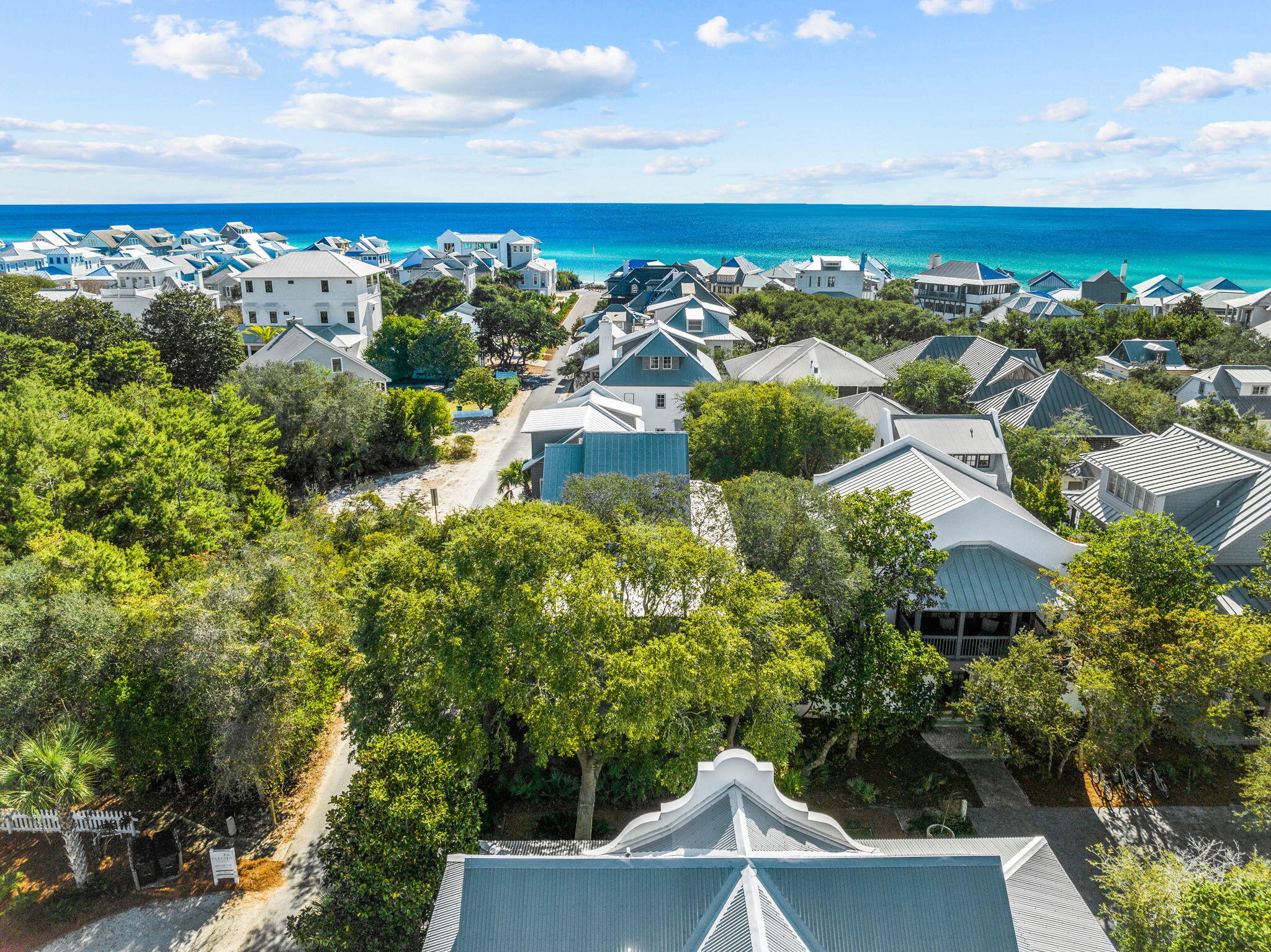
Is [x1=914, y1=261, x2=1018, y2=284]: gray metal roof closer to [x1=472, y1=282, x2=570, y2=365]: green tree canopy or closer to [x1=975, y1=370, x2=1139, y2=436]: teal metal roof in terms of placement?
[x1=472, y1=282, x2=570, y2=365]: green tree canopy

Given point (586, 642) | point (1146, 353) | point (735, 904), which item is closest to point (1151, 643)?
point (735, 904)

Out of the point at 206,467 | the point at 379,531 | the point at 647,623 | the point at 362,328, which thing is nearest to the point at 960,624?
the point at 647,623

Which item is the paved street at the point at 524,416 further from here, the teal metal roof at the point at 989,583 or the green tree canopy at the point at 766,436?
the teal metal roof at the point at 989,583

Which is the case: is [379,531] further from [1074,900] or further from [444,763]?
[1074,900]

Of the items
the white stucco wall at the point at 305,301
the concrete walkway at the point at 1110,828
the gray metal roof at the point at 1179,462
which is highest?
the white stucco wall at the point at 305,301

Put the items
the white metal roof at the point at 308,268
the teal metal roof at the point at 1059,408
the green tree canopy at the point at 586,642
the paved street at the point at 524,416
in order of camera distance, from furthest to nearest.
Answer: the white metal roof at the point at 308,268 < the teal metal roof at the point at 1059,408 < the paved street at the point at 524,416 < the green tree canopy at the point at 586,642

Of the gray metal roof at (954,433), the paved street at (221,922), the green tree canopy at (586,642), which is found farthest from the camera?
the gray metal roof at (954,433)

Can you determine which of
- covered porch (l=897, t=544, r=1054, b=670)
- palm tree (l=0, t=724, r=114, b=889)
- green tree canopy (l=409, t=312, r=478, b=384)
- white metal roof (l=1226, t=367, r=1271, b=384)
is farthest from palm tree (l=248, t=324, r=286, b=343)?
white metal roof (l=1226, t=367, r=1271, b=384)

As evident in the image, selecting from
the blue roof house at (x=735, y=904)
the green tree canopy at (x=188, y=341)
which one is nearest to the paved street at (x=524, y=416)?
the green tree canopy at (x=188, y=341)
